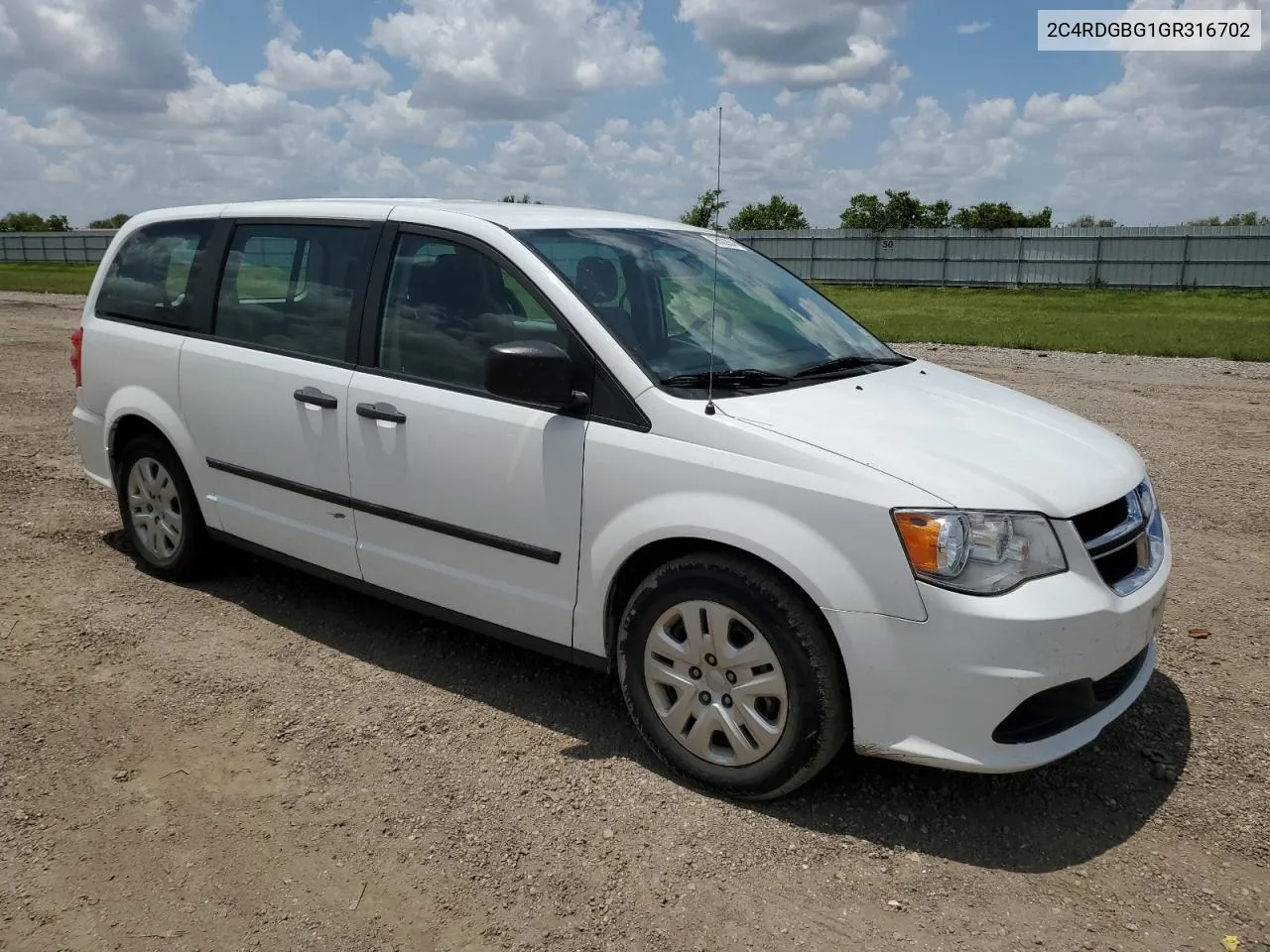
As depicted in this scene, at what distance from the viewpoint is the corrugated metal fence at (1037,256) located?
33.3m

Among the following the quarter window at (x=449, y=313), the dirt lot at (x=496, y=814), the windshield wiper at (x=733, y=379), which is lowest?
the dirt lot at (x=496, y=814)

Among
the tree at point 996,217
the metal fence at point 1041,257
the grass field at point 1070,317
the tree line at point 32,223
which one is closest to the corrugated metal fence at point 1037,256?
the metal fence at point 1041,257

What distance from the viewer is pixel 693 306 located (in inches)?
158

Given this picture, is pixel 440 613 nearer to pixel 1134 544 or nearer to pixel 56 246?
pixel 1134 544

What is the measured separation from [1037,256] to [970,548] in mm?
36015

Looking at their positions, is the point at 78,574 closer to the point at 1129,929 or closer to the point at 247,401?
the point at 247,401

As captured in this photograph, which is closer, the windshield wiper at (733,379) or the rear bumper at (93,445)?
the windshield wiper at (733,379)

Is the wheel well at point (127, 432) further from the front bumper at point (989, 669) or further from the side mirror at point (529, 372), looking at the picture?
the front bumper at point (989, 669)

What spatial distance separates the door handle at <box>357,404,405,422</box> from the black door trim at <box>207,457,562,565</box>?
0.35 metres

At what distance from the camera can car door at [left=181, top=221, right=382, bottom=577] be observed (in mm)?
4270

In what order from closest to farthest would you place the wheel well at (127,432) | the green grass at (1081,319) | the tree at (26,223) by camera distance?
the wheel well at (127,432)
the green grass at (1081,319)
the tree at (26,223)

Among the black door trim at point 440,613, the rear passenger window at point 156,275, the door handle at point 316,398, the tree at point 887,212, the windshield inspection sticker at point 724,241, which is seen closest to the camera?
the black door trim at point 440,613

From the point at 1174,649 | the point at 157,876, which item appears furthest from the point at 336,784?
the point at 1174,649

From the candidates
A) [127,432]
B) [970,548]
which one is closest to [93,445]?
[127,432]
